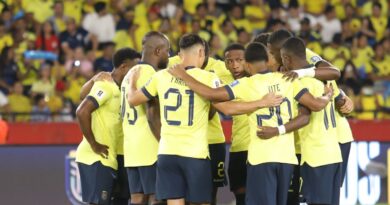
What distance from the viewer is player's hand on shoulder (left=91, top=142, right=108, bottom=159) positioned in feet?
38.9

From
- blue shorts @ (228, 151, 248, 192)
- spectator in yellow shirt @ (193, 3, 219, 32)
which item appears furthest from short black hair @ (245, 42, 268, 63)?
spectator in yellow shirt @ (193, 3, 219, 32)

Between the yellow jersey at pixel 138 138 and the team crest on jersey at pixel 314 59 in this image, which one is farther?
the team crest on jersey at pixel 314 59

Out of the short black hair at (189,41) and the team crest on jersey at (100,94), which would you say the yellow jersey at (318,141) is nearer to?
the short black hair at (189,41)

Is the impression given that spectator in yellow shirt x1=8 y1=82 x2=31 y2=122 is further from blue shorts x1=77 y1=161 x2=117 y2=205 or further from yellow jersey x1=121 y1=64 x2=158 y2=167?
yellow jersey x1=121 y1=64 x2=158 y2=167

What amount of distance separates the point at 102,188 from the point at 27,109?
5.84 m

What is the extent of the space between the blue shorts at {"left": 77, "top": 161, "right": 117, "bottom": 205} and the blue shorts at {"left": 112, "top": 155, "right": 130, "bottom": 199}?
3.7 inches

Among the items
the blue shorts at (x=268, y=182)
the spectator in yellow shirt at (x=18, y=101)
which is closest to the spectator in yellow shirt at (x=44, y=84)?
the spectator in yellow shirt at (x=18, y=101)

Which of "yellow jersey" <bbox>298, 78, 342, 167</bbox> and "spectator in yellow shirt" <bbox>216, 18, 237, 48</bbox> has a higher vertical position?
"spectator in yellow shirt" <bbox>216, 18, 237, 48</bbox>

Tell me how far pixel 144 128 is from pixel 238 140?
44.3 inches

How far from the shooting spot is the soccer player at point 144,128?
11.1 m

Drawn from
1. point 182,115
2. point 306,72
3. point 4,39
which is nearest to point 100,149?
point 182,115

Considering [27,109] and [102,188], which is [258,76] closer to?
[102,188]

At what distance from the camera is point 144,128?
11336mm

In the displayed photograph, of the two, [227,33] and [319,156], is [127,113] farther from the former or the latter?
[227,33]
